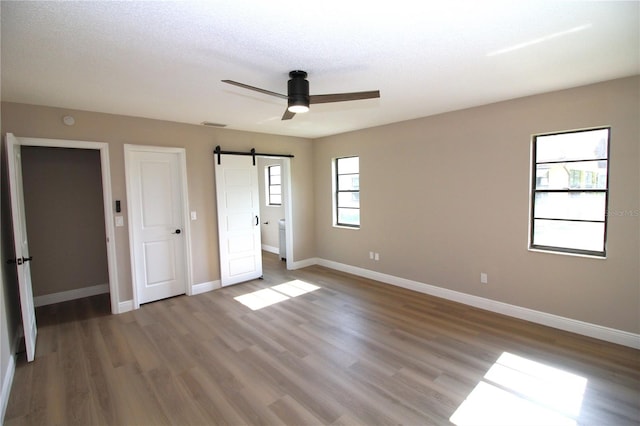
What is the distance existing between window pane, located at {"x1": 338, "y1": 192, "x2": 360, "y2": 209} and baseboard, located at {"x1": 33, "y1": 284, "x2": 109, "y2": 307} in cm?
425

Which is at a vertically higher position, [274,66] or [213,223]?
[274,66]

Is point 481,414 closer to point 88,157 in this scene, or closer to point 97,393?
point 97,393

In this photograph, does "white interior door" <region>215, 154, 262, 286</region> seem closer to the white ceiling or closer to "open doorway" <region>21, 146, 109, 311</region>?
the white ceiling

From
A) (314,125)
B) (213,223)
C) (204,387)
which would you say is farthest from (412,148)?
(204,387)

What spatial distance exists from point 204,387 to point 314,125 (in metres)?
3.81

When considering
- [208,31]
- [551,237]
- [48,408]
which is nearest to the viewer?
[208,31]

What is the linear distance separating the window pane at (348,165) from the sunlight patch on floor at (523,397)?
3776 millimetres

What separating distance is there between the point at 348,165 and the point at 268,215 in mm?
2916

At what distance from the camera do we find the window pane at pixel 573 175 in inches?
129

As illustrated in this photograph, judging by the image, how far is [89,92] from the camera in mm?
3207

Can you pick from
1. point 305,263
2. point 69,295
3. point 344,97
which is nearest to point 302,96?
point 344,97

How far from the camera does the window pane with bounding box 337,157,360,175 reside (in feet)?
19.0

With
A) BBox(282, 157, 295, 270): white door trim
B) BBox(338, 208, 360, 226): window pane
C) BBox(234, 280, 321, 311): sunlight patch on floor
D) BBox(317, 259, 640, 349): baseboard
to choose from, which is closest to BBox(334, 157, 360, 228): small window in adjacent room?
BBox(338, 208, 360, 226): window pane

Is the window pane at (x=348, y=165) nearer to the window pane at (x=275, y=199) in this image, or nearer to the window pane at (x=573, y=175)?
the window pane at (x=275, y=199)
